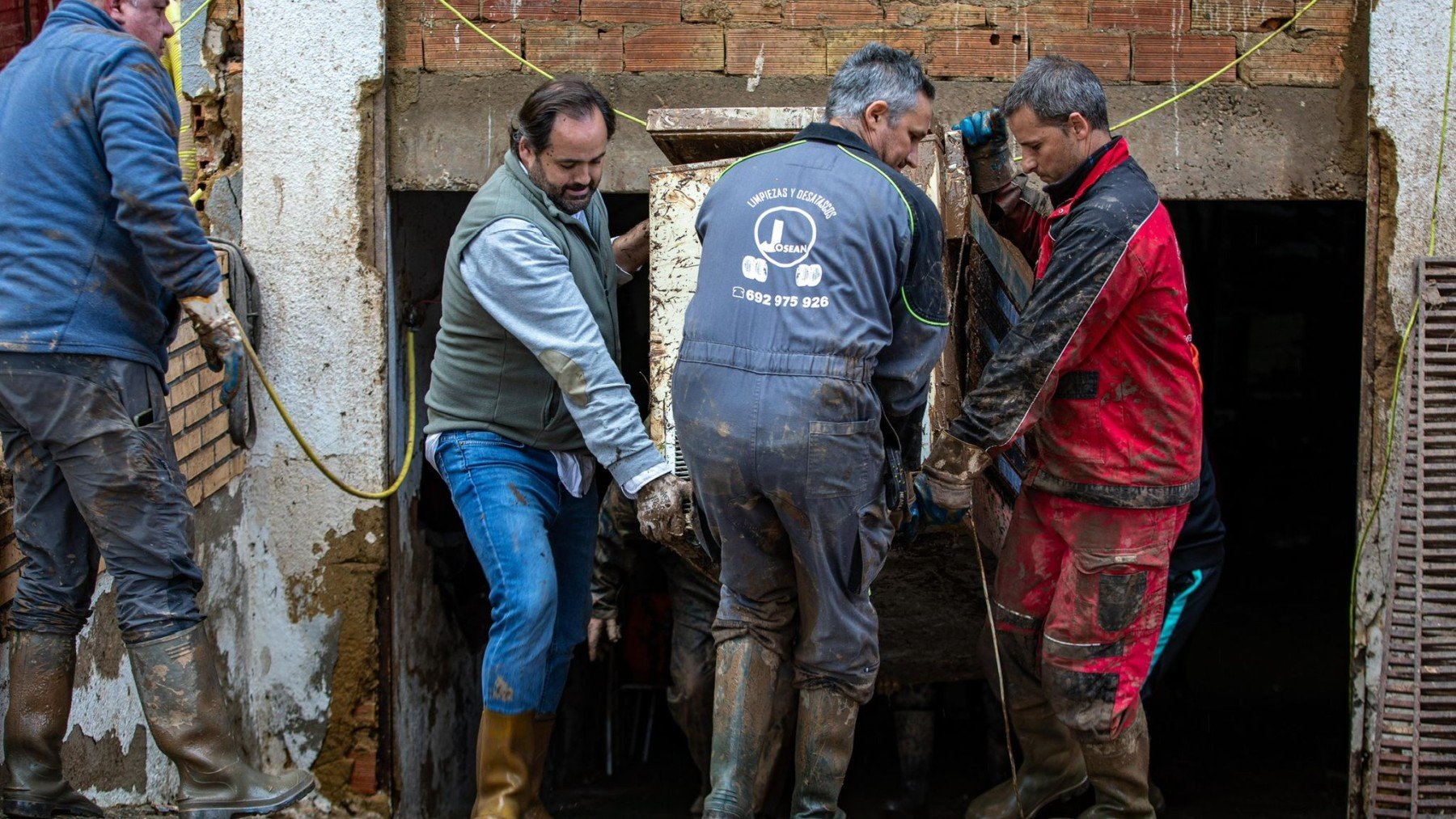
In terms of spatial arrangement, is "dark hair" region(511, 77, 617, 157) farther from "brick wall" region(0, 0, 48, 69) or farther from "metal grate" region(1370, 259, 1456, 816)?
"brick wall" region(0, 0, 48, 69)

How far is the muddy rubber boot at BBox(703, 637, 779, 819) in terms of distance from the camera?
3.31 m

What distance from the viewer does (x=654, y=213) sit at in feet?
12.7

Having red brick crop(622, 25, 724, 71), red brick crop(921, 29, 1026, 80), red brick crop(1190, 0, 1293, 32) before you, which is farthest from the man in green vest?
red brick crop(1190, 0, 1293, 32)

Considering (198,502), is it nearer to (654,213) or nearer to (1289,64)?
(654,213)

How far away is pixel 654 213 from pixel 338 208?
1.34 meters

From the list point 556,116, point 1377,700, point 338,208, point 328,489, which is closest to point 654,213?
point 556,116

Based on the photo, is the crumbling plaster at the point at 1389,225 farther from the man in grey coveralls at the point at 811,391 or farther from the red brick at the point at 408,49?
the red brick at the point at 408,49

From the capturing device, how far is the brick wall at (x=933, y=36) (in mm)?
4504

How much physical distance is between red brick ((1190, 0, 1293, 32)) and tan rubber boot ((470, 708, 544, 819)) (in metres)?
3.09

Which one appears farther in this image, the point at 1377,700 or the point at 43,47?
the point at 1377,700

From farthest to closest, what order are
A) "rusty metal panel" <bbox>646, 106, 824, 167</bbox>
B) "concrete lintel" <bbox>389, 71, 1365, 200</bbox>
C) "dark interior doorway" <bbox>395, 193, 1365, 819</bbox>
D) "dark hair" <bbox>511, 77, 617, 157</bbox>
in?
"dark interior doorway" <bbox>395, 193, 1365, 819</bbox> < "concrete lintel" <bbox>389, 71, 1365, 200</bbox> < "rusty metal panel" <bbox>646, 106, 824, 167</bbox> < "dark hair" <bbox>511, 77, 617, 157</bbox>

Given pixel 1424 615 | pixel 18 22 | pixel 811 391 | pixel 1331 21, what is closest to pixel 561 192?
pixel 811 391

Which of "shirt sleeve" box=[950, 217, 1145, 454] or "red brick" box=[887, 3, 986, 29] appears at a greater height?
"red brick" box=[887, 3, 986, 29]

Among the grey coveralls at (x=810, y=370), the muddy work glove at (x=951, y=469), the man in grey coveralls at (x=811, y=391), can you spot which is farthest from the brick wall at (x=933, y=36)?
the muddy work glove at (x=951, y=469)
